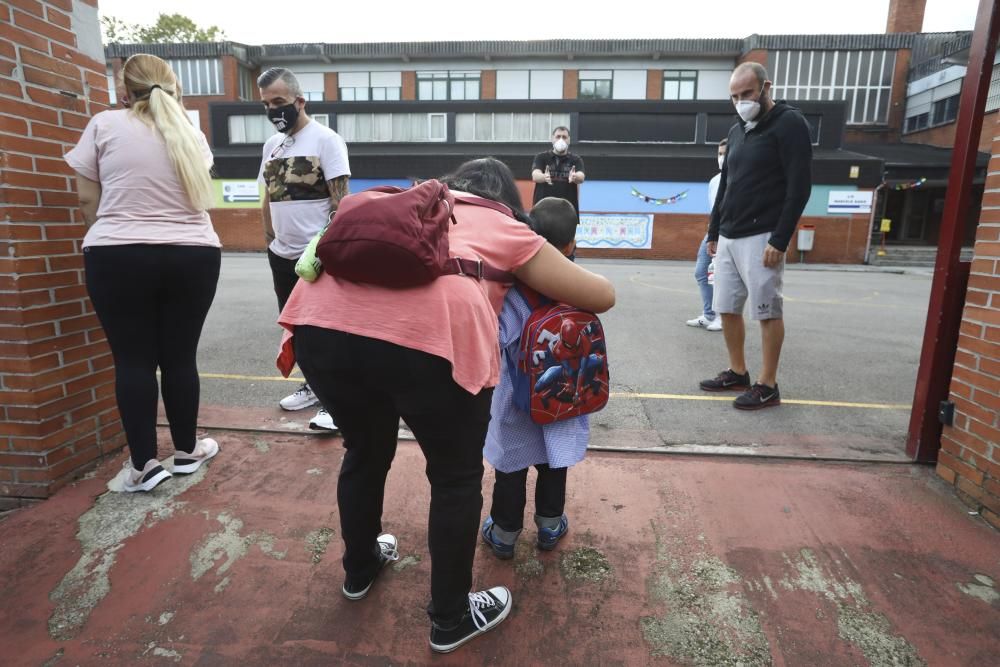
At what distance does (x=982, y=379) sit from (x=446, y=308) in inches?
100

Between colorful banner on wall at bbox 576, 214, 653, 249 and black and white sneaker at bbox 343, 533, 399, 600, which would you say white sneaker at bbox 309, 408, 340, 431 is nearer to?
black and white sneaker at bbox 343, 533, 399, 600

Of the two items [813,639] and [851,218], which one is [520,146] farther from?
[813,639]

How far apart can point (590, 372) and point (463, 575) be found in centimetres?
83

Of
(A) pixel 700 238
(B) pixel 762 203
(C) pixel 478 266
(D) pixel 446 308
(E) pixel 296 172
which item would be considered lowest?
(A) pixel 700 238

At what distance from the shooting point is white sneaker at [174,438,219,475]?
2.89 meters

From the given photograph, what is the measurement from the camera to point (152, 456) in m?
2.75

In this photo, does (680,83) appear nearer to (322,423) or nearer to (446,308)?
(322,423)

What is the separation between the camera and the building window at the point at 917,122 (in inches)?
1165

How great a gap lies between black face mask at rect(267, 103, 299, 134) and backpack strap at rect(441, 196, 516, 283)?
201cm

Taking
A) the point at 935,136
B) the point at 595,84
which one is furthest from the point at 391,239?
the point at 935,136

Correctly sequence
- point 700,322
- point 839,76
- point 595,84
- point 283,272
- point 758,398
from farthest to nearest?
point 595,84 < point 839,76 < point 700,322 < point 758,398 < point 283,272

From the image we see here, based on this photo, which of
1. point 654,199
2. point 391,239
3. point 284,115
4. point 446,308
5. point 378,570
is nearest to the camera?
point 391,239

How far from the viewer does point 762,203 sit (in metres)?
3.75

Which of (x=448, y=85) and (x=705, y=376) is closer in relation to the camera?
(x=705, y=376)
